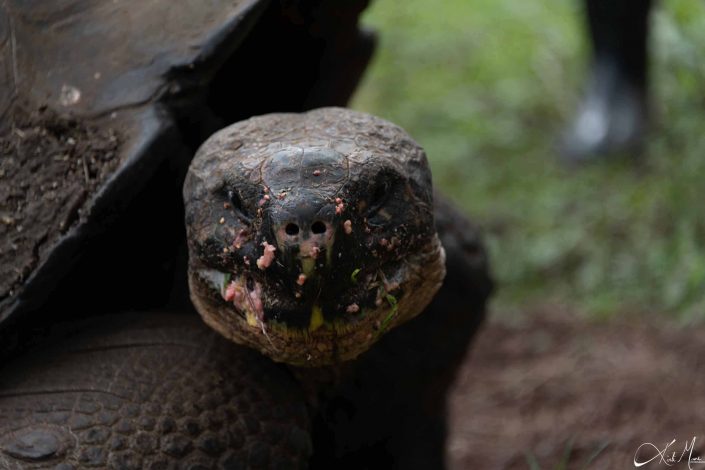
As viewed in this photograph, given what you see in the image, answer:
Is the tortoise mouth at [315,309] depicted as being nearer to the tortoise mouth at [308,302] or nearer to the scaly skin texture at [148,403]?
the tortoise mouth at [308,302]

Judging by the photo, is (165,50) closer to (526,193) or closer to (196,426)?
(196,426)

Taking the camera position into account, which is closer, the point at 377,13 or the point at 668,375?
the point at 668,375

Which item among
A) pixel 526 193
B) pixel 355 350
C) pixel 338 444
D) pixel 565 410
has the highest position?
pixel 355 350

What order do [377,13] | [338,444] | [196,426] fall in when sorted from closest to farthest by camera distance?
1. [196,426]
2. [338,444]
3. [377,13]

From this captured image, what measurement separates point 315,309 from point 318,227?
5.1 inches

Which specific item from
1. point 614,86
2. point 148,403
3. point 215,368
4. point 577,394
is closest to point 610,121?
point 614,86

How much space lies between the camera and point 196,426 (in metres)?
1.76

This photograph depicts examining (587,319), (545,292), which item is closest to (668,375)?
(587,319)

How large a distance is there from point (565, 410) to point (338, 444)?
113 cm

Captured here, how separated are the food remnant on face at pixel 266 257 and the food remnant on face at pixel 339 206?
→ 0.10m

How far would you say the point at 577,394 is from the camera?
322 cm

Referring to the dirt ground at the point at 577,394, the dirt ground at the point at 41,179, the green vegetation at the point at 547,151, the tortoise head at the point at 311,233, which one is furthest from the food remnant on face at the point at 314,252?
the green vegetation at the point at 547,151

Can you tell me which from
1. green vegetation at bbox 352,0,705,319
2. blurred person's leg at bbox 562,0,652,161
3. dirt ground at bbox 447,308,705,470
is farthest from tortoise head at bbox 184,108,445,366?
blurred person's leg at bbox 562,0,652,161

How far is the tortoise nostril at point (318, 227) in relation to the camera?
144 centimetres
